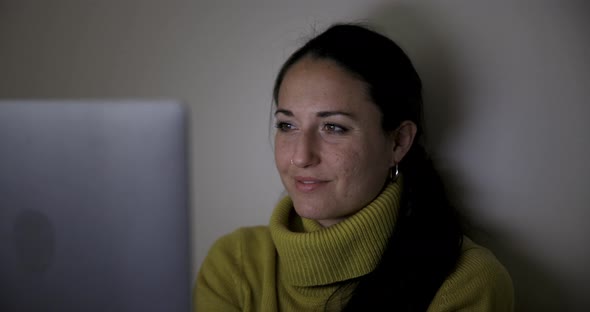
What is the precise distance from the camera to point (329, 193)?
3.76 feet

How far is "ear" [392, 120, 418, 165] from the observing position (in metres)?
1.22

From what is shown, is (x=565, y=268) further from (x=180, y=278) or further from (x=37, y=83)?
(x=37, y=83)

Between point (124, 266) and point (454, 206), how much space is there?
1108 mm

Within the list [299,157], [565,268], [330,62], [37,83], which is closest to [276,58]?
[330,62]

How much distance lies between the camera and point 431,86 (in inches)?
56.5

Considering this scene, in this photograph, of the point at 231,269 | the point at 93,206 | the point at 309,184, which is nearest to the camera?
the point at 93,206

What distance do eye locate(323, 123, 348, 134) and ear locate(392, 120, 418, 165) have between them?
0.55 ft

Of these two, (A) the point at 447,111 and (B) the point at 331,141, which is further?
(A) the point at 447,111

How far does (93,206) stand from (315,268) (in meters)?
0.70

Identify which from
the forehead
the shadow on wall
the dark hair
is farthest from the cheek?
the shadow on wall

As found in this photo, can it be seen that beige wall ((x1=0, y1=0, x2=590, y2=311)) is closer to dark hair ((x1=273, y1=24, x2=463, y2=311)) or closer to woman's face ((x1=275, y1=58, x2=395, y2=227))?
dark hair ((x1=273, y1=24, x2=463, y2=311))

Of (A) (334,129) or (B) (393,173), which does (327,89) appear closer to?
(A) (334,129)

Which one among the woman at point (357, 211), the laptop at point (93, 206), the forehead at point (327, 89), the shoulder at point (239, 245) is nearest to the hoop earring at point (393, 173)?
the woman at point (357, 211)

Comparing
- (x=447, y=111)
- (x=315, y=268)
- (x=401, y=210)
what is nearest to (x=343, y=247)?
(x=315, y=268)
